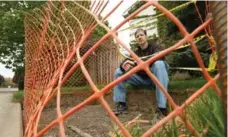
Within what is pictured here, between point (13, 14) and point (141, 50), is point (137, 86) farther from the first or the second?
point (13, 14)

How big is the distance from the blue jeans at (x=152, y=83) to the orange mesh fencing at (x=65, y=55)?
30.3 inches

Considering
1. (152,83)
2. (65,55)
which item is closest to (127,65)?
(152,83)

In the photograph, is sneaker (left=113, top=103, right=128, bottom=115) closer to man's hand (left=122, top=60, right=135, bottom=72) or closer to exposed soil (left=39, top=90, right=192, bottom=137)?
exposed soil (left=39, top=90, right=192, bottom=137)

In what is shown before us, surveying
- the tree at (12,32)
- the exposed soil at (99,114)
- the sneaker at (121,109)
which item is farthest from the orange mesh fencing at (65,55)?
the tree at (12,32)

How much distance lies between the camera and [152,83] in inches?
193

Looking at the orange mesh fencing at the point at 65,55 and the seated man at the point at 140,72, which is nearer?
the orange mesh fencing at the point at 65,55

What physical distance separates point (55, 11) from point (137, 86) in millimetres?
2431

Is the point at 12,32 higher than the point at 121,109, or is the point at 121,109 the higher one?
the point at 12,32

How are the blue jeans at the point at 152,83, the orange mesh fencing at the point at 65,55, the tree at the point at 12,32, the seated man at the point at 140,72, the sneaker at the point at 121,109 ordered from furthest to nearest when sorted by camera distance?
the tree at the point at 12,32
the sneaker at the point at 121,109
the seated man at the point at 140,72
the blue jeans at the point at 152,83
the orange mesh fencing at the point at 65,55

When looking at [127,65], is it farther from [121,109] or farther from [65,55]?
[65,55]

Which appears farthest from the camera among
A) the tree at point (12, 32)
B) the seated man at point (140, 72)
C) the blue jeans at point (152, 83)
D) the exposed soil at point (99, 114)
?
the tree at point (12, 32)

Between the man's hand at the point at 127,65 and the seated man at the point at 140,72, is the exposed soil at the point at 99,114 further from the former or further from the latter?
the man's hand at the point at 127,65

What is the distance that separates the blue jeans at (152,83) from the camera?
416 cm

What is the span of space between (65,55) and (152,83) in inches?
109
